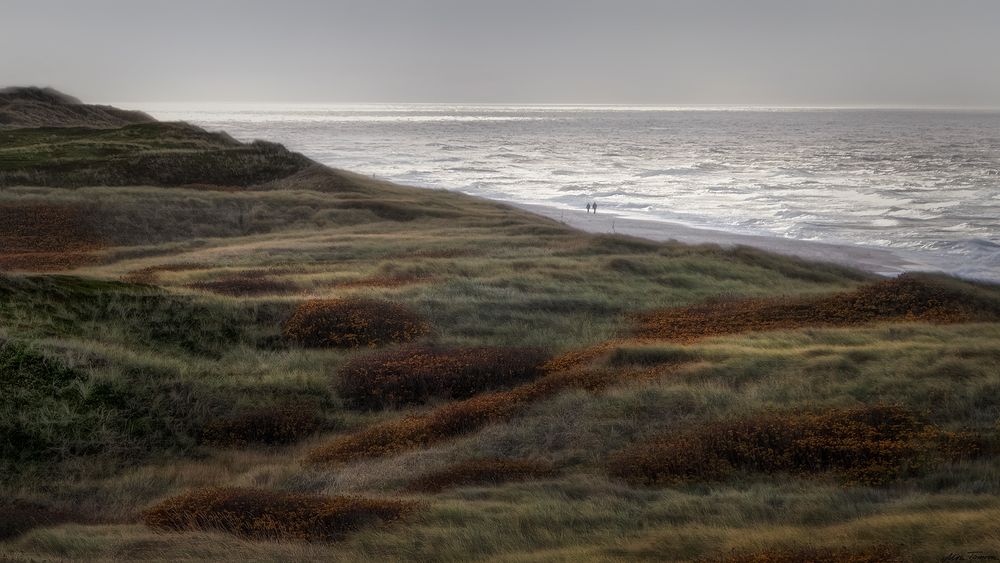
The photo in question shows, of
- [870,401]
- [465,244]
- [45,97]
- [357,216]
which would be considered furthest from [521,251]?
[45,97]

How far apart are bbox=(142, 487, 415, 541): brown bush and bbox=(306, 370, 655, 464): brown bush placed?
10.2 feet

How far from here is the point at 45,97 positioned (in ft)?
349

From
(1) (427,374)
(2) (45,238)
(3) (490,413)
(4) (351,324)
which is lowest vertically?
(1) (427,374)

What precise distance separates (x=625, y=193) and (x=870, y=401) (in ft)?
219

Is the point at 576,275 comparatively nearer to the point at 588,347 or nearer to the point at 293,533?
the point at 588,347

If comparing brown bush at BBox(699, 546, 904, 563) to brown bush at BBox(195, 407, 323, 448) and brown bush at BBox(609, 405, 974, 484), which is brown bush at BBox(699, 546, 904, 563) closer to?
brown bush at BBox(609, 405, 974, 484)

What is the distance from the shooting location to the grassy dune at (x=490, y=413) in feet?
36.3

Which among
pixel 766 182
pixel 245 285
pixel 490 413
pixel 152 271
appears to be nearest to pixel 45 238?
pixel 152 271

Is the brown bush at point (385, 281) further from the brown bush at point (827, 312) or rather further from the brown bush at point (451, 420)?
the brown bush at point (451, 420)

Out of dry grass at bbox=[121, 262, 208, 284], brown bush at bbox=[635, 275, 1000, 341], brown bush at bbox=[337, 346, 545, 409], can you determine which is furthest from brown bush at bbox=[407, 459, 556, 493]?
dry grass at bbox=[121, 262, 208, 284]

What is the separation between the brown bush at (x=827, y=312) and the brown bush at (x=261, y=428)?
10.7 m

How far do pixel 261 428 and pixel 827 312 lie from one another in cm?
1834

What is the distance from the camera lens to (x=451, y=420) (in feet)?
56.6

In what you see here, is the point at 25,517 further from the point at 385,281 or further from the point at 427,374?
the point at 385,281
